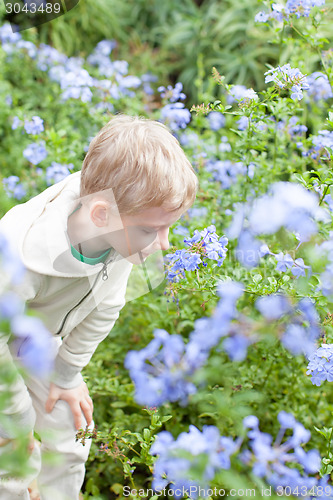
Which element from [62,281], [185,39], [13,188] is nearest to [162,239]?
[62,281]

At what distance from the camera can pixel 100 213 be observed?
50.2 inches

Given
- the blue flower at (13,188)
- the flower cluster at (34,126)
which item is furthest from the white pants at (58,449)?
the flower cluster at (34,126)

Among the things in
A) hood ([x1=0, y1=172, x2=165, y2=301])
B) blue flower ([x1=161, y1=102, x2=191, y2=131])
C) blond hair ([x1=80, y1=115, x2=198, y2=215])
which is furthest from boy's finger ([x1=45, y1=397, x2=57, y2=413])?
blue flower ([x1=161, y1=102, x2=191, y2=131])

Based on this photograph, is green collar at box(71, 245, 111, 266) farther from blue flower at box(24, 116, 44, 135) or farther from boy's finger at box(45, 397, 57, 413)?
blue flower at box(24, 116, 44, 135)

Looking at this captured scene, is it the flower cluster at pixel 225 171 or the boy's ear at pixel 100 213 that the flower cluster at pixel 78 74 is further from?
the boy's ear at pixel 100 213

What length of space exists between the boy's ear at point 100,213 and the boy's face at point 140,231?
1 centimetres

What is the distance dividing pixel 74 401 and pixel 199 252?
0.58m

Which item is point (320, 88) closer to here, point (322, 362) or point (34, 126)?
point (34, 126)

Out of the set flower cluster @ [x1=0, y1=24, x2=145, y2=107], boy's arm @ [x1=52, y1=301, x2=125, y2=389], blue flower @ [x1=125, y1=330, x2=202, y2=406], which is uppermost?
blue flower @ [x1=125, y1=330, x2=202, y2=406]

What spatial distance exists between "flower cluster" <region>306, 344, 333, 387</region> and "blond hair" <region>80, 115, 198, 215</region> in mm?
490

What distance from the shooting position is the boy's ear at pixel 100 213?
49.3 inches

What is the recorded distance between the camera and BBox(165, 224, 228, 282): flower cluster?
52.4 inches

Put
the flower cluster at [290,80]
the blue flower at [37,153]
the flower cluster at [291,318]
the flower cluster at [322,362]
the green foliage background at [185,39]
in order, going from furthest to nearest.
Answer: the green foliage background at [185,39]
the blue flower at [37,153]
the flower cluster at [290,80]
the flower cluster at [322,362]
the flower cluster at [291,318]

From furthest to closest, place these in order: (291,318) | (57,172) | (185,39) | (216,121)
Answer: (185,39) < (216,121) < (57,172) < (291,318)
